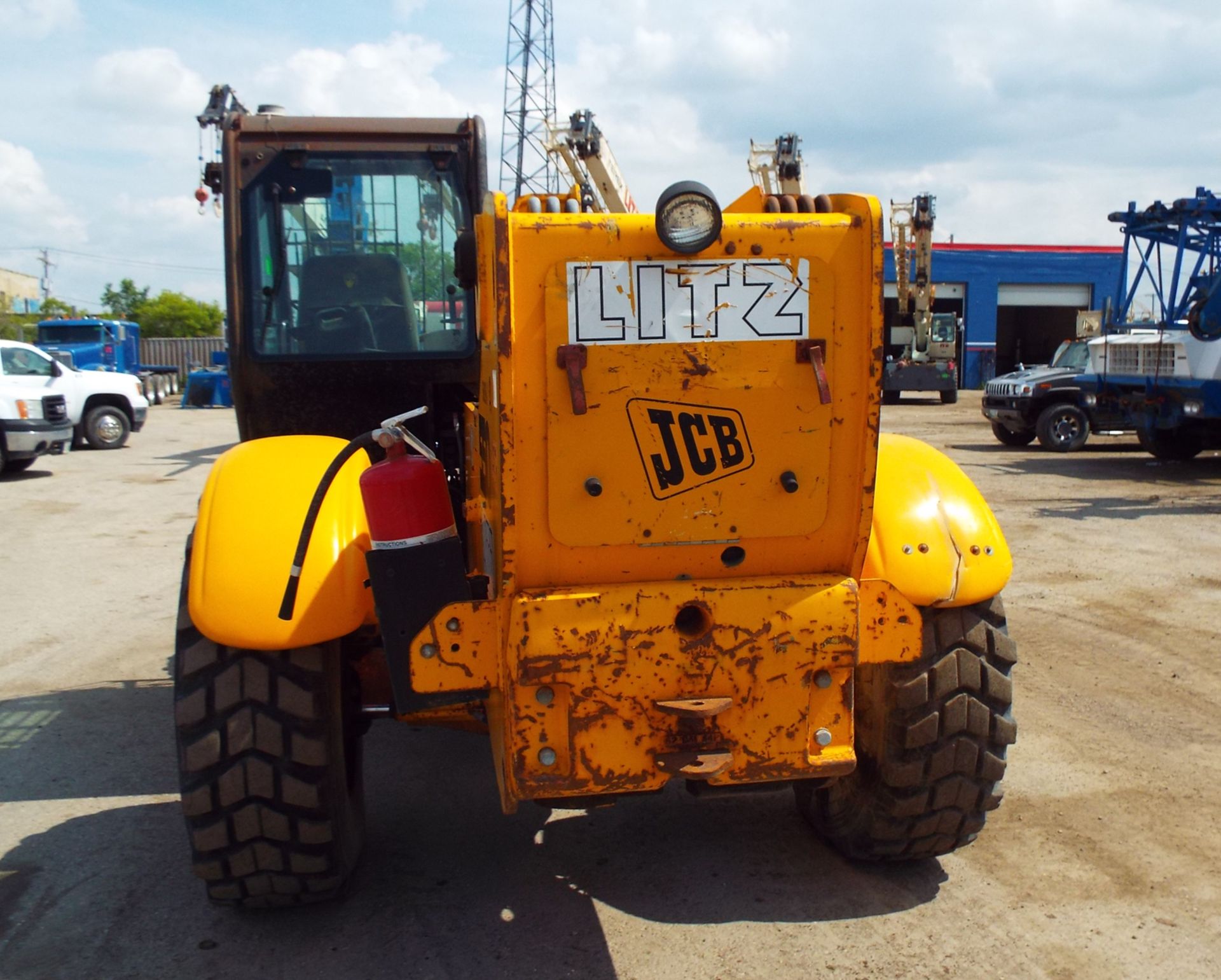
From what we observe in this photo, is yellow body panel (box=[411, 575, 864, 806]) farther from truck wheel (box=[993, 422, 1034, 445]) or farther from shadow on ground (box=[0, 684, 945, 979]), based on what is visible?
truck wheel (box=[993, 422, 1034, 445])

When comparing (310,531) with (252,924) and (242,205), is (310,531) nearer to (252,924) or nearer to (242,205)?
(252,924)

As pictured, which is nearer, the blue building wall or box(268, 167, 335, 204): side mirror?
box(268, 167, 335, 204): side mirror

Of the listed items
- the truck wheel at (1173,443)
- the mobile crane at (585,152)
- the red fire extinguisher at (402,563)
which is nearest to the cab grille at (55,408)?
the mobile crane at (585,152)

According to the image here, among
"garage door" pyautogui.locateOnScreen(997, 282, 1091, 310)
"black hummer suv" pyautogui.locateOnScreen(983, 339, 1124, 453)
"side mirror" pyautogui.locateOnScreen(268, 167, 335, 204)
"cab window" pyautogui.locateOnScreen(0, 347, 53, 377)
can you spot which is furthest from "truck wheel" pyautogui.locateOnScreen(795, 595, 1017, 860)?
"garage door" pyautogui.locateOnScreen(997, 282, 1091, 310)

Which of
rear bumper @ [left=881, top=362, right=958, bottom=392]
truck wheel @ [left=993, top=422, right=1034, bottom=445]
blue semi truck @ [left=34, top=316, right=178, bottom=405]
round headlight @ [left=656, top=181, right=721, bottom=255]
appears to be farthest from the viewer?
rear bumper @ [left=881, top=362, right=958, bottom=392]

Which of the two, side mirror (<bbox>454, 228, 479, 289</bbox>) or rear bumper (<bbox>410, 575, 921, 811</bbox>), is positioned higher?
side mirror (<bbox>454, 228, 479, 289</bbox>)

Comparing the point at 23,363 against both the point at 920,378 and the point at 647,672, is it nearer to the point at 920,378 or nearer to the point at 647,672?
the point at 647,672

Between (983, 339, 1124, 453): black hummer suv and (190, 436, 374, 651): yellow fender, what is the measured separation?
15857 millimetres

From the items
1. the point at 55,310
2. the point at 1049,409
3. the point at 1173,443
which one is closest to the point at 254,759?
the point at 1173,443

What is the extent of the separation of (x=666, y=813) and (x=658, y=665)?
1.56 metres

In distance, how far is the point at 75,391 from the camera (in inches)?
717

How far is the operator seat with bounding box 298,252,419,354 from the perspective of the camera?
15.5 ft

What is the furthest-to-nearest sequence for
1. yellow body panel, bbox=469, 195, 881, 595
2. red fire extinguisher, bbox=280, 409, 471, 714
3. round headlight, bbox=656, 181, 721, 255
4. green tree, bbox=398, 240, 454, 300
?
green tree, bbox=398, 240, 454, 300 < red fire extinguisher, bbox=280, 409, 471, 714 < yellow body panel, bbox=469, 195, 881, 595 < round headlight, bbox=656, 181, 721, 255

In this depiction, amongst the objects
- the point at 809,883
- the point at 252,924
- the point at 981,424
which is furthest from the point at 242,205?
the point at 981,424
